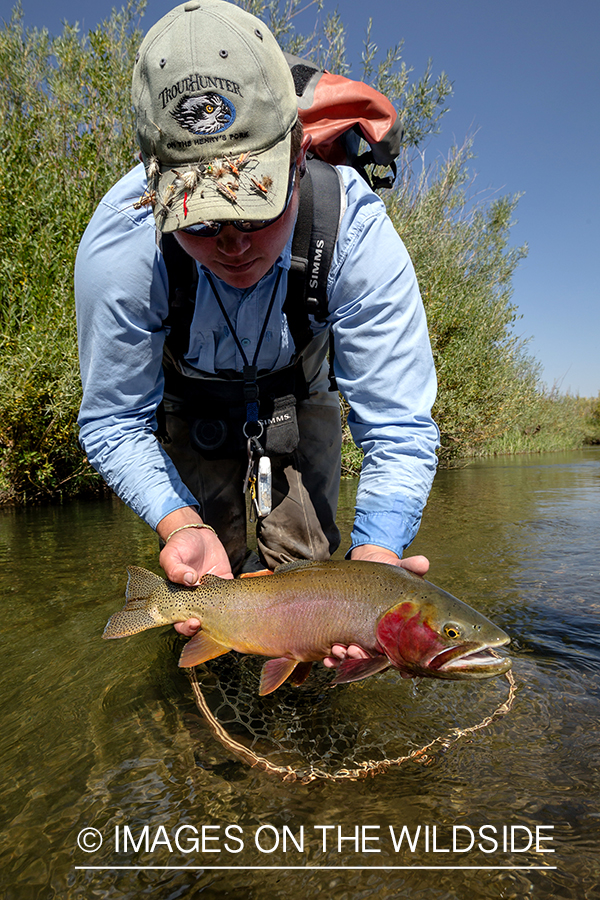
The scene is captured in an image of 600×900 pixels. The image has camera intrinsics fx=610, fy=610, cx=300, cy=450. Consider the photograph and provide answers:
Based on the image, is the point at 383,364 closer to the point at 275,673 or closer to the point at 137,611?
the point at 275,673

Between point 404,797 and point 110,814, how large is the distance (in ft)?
3.44

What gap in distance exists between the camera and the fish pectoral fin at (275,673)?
2225 mm

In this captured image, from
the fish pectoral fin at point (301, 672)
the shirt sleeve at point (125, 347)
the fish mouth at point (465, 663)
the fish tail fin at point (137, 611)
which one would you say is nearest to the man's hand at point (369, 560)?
the fish pectoral fin at point (301, 672)

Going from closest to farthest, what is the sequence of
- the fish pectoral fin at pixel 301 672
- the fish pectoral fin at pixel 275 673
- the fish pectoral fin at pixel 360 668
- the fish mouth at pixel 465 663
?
the fish mouth at pixel 465 663 < the fish pectoral fin at pixel 360 668 < the fish pectoral fin at pixel 275 673 < the fish pectoral fin at pixel 301 672

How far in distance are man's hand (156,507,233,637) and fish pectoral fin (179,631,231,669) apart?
0.04m

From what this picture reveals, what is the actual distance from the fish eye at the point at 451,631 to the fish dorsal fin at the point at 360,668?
0.85ft

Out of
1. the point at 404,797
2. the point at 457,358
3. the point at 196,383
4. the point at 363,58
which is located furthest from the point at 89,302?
the point at 457,358

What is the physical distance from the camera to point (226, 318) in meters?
2.77

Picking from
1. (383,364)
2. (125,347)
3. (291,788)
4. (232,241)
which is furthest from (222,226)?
(291,788)

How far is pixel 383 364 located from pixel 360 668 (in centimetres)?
126

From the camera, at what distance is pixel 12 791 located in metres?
2.32

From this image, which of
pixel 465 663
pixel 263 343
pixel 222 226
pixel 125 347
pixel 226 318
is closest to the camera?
pixel 465 663

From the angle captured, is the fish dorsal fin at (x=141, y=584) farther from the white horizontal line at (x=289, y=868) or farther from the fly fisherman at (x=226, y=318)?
the white horizontal line at (x=289, y=868)

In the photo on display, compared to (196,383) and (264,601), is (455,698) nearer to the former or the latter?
(264,601)
